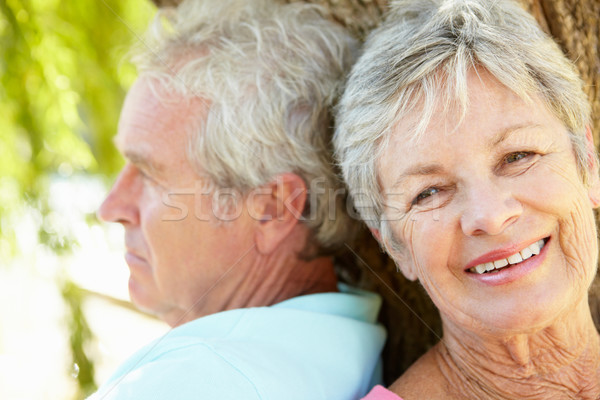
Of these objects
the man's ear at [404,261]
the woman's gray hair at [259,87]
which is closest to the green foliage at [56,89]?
the woman's gray hair at [259,87]

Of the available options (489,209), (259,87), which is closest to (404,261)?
(489,209)

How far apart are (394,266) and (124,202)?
93 cm

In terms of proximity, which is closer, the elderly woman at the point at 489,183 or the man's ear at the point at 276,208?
the elderly woman at the point at 489,183

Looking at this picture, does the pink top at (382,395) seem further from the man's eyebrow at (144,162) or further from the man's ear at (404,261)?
the man's eyebrow at (144,162)

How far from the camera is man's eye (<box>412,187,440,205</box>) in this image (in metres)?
1.46

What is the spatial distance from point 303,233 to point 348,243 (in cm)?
21

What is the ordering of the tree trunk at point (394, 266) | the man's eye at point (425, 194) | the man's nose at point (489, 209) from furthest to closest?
1. the tree trunk at point (394, 266)
2. the man's eye at point (425, 194)
3. the man's nose at point (489, 209)

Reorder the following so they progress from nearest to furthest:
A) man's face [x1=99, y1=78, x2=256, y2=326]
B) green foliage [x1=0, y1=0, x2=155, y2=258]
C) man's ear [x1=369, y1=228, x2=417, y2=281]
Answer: man's ear [x1=369, y1=228, x2=417, y2=281], man's face [x1=99, y1=78, x2=256, y2=326], green foliage [x1=0, y1=0, x2=155, y2=258]

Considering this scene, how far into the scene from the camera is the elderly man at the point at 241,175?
1.80m

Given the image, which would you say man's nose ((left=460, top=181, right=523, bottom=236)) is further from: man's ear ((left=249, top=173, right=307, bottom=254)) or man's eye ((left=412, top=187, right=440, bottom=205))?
man's ear ((left=249, top=173, right=307, bottom=254))

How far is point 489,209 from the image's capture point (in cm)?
135

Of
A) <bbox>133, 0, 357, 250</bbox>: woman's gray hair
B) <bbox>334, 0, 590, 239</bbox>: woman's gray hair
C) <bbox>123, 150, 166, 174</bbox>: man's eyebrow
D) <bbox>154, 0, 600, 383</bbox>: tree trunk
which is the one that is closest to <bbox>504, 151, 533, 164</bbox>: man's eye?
<bbox>334, 0, 590, 239</bbox>: woman's gray hair

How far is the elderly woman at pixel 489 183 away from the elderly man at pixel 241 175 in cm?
30

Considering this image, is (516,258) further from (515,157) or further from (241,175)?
(241,175)
